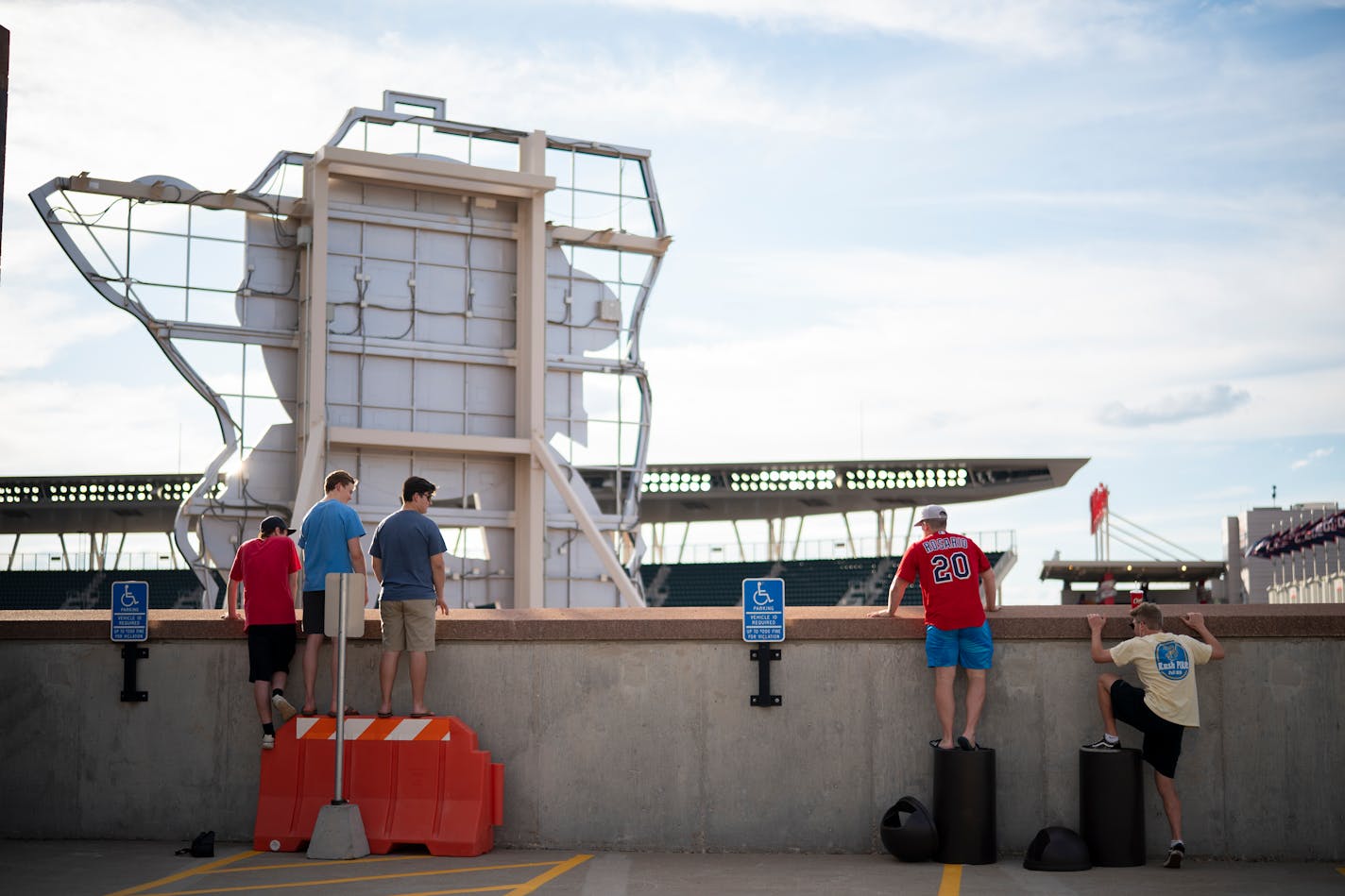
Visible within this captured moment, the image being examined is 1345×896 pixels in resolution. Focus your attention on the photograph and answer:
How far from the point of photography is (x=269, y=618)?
10430 mm

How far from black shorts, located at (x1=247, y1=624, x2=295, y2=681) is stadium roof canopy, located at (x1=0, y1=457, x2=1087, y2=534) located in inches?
1756

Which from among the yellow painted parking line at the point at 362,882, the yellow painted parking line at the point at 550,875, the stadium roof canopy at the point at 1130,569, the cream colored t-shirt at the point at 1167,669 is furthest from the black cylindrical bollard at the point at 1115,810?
the stadium roof canopy at the point at 1130,569

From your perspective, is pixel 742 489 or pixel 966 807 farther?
pixel 742 489

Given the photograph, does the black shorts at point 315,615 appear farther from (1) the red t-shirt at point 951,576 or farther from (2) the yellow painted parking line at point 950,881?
(2) the yellow painted parking line at point 950,881

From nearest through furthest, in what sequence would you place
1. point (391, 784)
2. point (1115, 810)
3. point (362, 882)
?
1. point (362, 882)
2. point (1115, 810)
3. point (391, 784)

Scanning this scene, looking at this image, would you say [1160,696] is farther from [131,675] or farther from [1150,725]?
[131,675]

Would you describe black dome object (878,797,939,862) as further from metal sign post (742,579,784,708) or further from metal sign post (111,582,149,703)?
metal sign post (111,582,149,703)

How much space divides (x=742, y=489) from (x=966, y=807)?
4733 cm

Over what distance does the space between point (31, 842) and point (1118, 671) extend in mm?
7915

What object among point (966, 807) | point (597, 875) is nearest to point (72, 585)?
point (597, 875)

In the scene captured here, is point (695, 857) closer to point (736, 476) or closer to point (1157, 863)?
point (1157, 863)

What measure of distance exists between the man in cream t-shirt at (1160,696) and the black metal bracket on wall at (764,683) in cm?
219

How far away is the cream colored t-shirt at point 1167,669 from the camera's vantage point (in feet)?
30.9

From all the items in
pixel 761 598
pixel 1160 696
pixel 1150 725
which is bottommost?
pixel 1150 725
